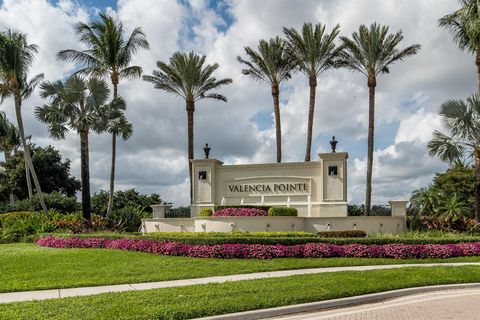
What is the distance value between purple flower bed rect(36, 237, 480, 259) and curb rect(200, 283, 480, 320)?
473 centimetres

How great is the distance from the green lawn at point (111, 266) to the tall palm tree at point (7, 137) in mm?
35291

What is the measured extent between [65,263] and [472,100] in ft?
64.6

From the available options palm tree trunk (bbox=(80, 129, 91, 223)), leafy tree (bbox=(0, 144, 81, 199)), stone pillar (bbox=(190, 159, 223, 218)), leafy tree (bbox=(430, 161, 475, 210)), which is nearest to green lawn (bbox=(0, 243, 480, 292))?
palm tree trunk (bbox=(80, 129, 91, 223))

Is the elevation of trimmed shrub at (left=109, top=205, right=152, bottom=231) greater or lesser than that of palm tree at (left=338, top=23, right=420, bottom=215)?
lesser

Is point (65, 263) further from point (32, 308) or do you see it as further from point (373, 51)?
point (373, 51)

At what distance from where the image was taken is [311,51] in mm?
32125

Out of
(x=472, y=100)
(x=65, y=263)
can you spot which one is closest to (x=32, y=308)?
(x=65, y=263)

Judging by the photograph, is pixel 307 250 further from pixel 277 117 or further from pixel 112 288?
pixel 277 117

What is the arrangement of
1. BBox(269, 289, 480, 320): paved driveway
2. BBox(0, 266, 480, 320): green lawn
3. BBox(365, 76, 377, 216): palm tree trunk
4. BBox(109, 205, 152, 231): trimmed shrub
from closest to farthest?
BBox(0, 266, 480, 320): green lawn < BBox(269, 289, 480, 320): paved driveway < BBox(109, 205, 152, 231): trimmed shrub < BBox(365, 76, 377, 216): palm tree trunk

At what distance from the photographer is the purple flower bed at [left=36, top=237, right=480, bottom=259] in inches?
632

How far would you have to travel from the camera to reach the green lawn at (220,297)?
26.8 ft

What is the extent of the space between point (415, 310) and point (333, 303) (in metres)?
1.48

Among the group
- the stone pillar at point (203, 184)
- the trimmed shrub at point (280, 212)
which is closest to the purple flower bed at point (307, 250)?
the trimmed shrub at point (280, 212)

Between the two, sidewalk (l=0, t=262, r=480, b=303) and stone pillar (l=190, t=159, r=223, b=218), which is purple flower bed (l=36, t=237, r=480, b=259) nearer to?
sidewalk (l=0, t=262, r=480, b=303)
